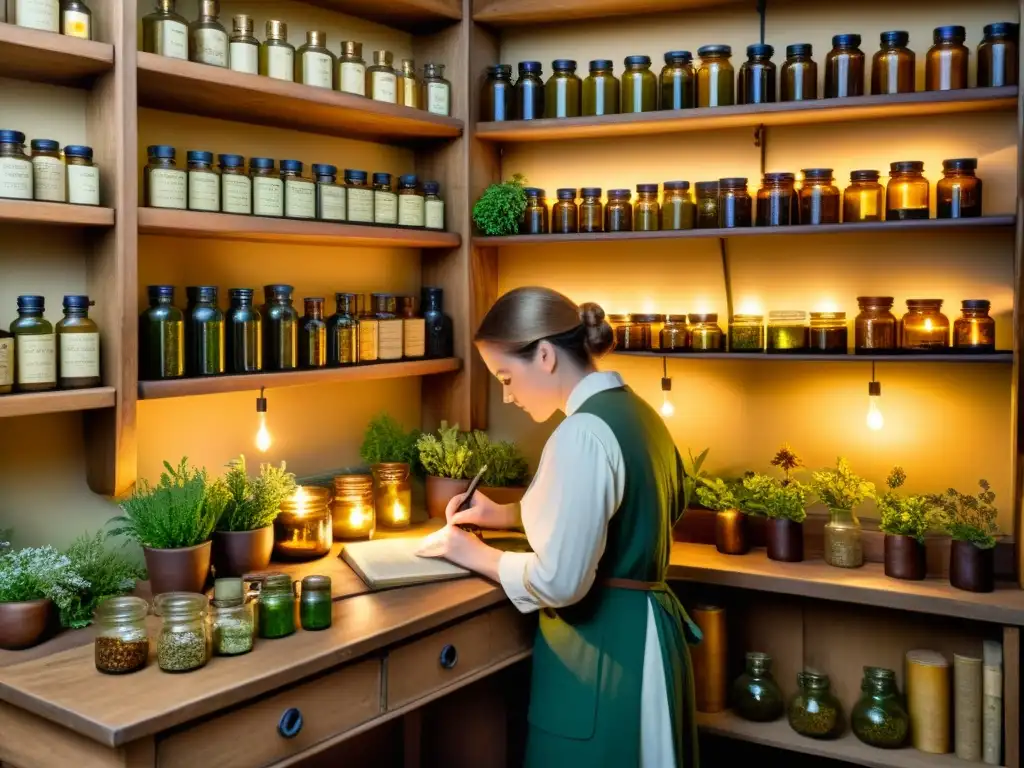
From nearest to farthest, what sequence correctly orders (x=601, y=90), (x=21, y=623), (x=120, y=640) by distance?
1. (x=120, y=640)
2. (x=21, y=623)
3. (x=601, y=90)

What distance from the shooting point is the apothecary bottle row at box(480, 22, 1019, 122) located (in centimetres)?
259

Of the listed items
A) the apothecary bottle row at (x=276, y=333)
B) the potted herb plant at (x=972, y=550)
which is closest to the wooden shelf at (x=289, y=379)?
the apothecary bottle row at (x=276, y=333)

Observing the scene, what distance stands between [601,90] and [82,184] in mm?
1480

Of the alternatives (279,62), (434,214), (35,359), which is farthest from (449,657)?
(279,62)

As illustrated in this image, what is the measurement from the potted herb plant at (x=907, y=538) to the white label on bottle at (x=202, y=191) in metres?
1.81

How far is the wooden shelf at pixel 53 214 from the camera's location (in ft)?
Answer: 6.54

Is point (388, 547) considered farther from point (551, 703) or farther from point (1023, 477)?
point (1023, 477)

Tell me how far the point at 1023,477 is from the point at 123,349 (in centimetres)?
212

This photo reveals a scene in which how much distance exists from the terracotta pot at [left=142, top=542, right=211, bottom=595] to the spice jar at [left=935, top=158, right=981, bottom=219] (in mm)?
2000

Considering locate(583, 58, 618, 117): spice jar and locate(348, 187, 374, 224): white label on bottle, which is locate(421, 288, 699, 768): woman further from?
locate(583, 58, 618, 117): spice jar

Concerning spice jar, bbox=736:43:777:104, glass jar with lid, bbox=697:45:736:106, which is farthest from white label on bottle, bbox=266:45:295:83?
spice jar, bbox=736:43:777:104

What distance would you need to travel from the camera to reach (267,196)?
100 inches

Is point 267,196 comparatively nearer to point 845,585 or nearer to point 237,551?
point 237,551

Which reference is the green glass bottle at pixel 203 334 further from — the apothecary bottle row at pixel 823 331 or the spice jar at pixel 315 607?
the apothecary bottle row at pixel 823 331
